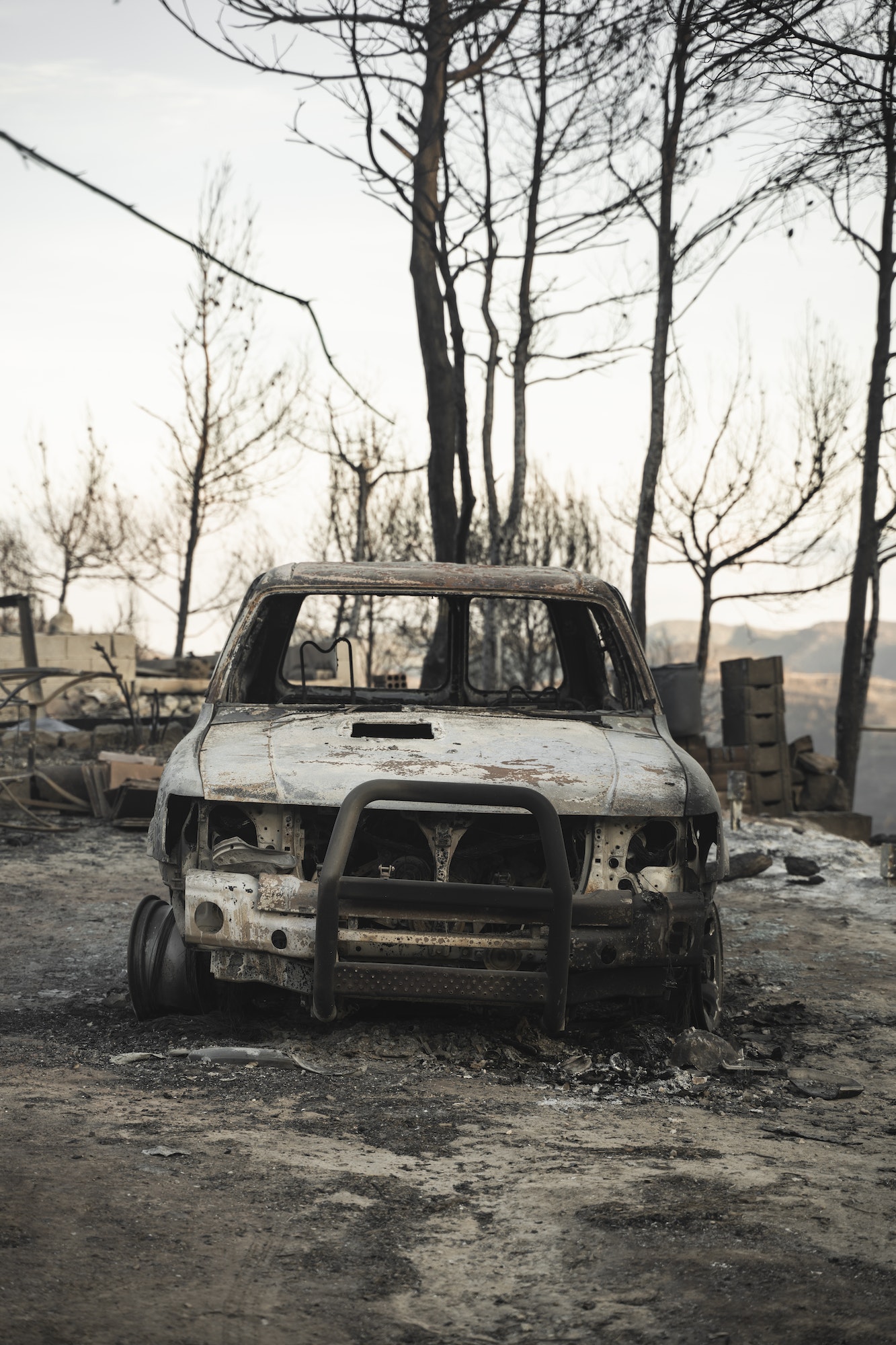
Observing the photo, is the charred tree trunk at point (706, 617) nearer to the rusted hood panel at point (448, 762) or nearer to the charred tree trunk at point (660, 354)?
the charred tree trunk at point (660, 354)

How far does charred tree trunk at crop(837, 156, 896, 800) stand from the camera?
18.3 meters

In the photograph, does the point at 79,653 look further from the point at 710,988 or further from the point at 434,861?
the point at 710,988

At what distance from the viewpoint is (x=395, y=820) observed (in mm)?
4371

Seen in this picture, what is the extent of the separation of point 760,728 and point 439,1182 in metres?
11.1

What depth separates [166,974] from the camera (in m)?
4.51

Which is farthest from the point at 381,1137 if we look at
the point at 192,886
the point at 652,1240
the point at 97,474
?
the point at 97,474

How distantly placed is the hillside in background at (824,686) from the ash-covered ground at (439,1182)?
67165 mm

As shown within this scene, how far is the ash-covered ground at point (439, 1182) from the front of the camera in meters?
2.24

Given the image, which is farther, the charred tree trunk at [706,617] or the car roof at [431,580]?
the charred tree trunk at [706,617]

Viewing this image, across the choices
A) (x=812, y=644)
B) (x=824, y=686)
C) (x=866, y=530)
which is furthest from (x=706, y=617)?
(x=812, y=644)

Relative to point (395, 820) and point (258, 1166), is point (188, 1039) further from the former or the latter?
point (258, 1166)

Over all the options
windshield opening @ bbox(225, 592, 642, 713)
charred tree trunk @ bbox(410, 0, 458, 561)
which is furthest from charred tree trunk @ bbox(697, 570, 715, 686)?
windshield opening @ bbox(225, 592, 642, 713)

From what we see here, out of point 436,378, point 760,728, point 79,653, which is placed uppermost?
point 436,378

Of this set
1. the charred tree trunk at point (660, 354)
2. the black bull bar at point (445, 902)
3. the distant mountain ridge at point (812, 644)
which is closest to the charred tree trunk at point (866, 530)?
the charred tree trunk at point (660, 354)
